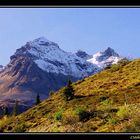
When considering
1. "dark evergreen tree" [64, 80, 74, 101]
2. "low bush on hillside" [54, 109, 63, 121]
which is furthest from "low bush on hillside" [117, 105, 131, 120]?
"dark evergreen tree" [64, 80, 74, 101]

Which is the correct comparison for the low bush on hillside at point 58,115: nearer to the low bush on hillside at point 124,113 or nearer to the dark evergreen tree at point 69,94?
the low bush on hillside at point 124,113

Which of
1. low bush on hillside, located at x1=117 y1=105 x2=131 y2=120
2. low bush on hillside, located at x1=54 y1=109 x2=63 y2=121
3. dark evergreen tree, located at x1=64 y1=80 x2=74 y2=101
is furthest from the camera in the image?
dark evergreen tree, located at x1=64 y1=80 x2=74 y2=101

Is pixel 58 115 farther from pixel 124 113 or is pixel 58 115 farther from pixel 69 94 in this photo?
pixel 69 94

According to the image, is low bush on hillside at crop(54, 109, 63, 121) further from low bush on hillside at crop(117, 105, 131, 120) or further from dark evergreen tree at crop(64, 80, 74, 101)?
dark evergreen tree at crop(64, 80, 74, 101)

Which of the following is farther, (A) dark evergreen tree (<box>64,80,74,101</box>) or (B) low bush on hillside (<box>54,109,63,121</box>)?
(A) dark evergreen tree (<box>64,80,74,101</box>)

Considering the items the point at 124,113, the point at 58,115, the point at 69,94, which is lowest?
the point at 124,113

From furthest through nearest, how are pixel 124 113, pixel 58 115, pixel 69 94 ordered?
pixel 69 94 → pixel 58 115 → pixel 124 113

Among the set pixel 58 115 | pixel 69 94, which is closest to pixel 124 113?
pixel 58 115

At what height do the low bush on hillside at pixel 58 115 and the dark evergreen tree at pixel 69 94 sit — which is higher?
the dark evergreen tree at pixel 69 94

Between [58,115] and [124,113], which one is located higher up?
[58,115]

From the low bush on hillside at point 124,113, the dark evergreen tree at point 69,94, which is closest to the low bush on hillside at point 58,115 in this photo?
the low bush on hillside at point 124,113

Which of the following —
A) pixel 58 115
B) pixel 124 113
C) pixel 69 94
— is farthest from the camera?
pixel 69 94
